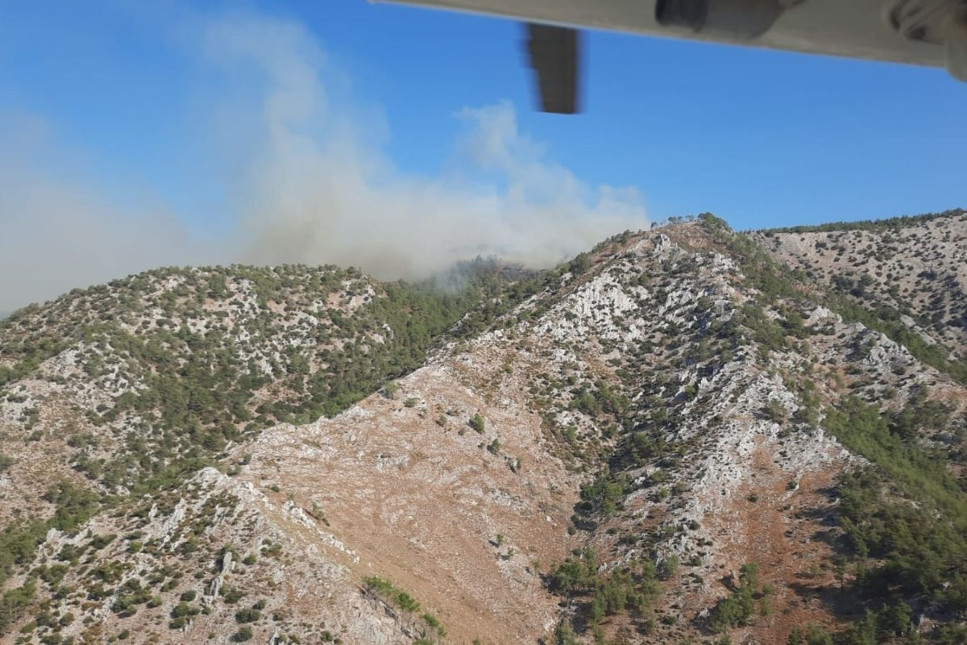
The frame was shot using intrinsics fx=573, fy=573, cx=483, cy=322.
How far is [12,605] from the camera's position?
2906 cm

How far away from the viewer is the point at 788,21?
115 inches

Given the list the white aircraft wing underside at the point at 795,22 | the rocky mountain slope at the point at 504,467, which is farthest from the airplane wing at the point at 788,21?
A: the rocky mountain slope at the point at 504,467

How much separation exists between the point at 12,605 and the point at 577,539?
34211 millimetres

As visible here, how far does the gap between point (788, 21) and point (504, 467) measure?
46.1m

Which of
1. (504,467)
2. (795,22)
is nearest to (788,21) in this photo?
(795,22)

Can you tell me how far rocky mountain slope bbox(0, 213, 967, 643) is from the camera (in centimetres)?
3031

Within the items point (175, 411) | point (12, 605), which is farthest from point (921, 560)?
point (175, 411)

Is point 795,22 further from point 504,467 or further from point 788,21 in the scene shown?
point 504,467

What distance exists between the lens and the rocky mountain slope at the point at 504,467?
3031 cm

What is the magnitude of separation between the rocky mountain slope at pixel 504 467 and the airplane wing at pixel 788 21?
98.1 feet

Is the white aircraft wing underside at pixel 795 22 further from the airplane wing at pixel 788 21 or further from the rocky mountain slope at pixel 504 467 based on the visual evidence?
the rocky mountain slope at pixel 504 467

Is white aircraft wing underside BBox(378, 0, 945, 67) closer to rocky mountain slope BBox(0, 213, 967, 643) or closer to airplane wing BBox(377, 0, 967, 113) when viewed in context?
airplane wing BBox(377, 0, 967, 113)

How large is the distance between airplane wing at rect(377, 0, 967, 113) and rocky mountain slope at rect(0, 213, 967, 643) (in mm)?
29892

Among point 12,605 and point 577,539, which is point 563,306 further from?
point 12,605
